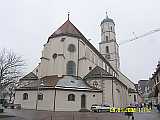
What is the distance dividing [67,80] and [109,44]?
34813mm

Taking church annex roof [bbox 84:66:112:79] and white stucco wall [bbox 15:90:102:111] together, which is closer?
white stucco wall [bbox 15:90:102:111]

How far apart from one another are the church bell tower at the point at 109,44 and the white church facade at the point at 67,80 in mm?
20447

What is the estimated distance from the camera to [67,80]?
43.1 m

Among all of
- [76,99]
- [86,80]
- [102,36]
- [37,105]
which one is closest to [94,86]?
[86,80]

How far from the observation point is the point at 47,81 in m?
42.9

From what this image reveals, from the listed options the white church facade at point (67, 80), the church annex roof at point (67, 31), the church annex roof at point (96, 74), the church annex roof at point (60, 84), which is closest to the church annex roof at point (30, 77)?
the white church facade at point (67, 80)

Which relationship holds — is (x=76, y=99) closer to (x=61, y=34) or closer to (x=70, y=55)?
(x=70, y=55)

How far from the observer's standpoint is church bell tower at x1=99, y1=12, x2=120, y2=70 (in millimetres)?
74012

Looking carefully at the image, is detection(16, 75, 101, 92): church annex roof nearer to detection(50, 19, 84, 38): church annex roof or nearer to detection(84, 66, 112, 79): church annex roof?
detection(84, 66, 112, 79): church annex roof

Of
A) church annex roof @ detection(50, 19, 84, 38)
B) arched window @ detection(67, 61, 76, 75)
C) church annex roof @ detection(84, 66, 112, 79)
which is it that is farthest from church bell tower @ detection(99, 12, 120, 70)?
arched window @ detection(67, 61, 76, 75)

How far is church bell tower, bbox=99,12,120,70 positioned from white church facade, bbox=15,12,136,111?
20.4 m

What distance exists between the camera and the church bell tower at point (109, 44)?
74.0m

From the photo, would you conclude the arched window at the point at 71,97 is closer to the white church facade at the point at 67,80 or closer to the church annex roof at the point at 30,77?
the white church facade at the point at 67,80

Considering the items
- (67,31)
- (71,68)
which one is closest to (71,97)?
(71,68)
